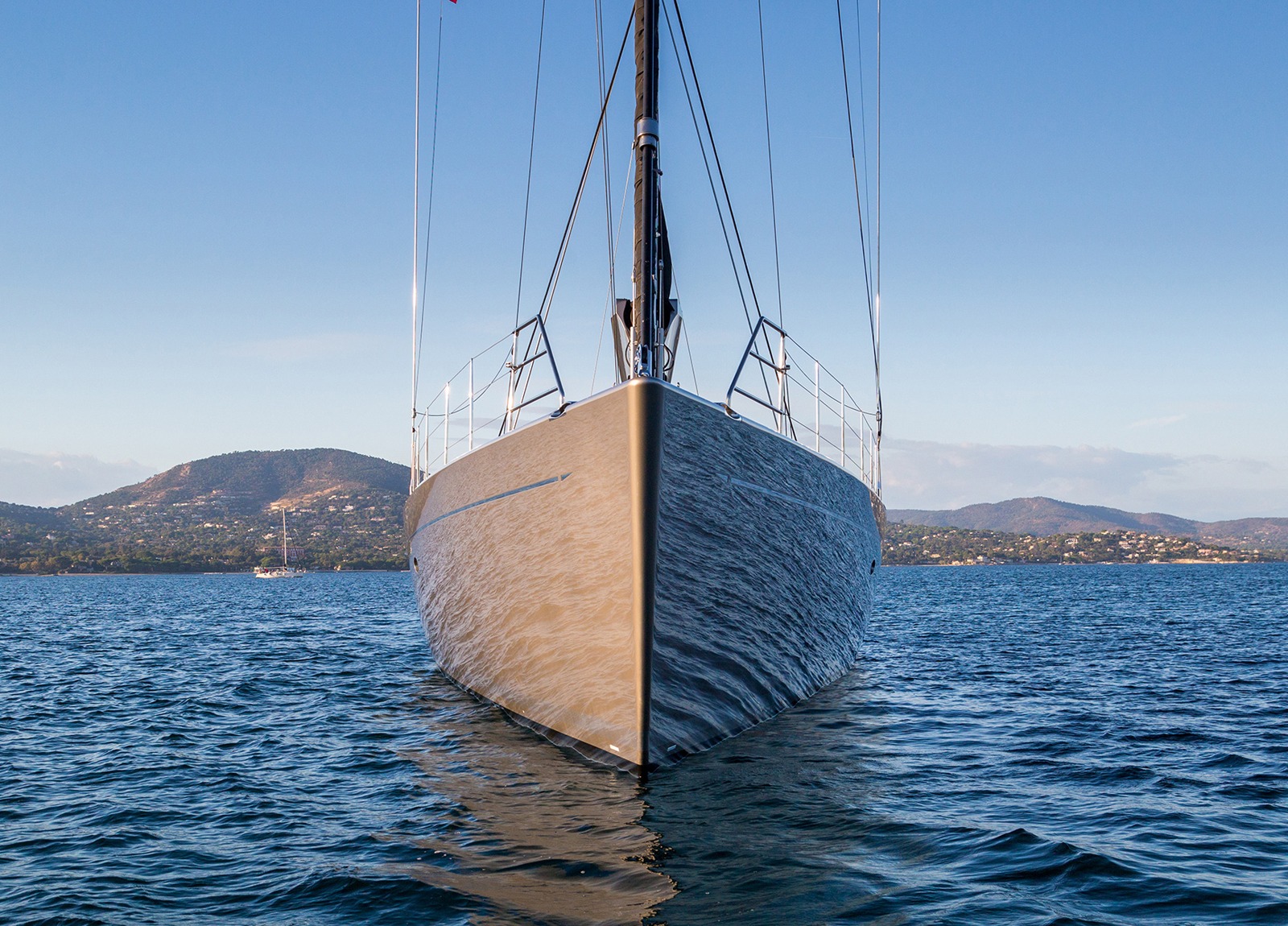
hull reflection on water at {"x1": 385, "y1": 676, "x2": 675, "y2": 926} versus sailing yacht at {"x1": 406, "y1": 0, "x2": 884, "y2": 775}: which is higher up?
sailing yacht at {"x1": 406, "y1": 0, "x2": 884, "y2": 775}

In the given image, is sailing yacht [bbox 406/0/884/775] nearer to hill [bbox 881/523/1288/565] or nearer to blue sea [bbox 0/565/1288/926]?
blue sea [bbox 0/565/1288/926]

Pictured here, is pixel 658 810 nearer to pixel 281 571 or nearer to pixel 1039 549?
pixel 281 571

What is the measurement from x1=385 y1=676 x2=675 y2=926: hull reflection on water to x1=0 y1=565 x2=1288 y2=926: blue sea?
0.02 metres

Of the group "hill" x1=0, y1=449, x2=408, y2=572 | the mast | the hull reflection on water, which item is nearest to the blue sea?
the hull reflection on water

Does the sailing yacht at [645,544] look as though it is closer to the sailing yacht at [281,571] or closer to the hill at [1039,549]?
the sailing yacht at [281,571]

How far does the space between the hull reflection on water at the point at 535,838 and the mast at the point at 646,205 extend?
2613 mm

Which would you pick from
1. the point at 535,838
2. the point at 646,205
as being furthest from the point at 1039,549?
the point at 535,838

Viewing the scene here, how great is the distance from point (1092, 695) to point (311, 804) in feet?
25.8

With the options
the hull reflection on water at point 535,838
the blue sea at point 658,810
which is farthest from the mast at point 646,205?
the blue sea at point 658,810

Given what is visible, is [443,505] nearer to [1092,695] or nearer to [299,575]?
[1092,695]

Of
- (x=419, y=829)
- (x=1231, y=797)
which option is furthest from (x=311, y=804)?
(x=1231, y=797)

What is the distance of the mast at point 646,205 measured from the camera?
587cm

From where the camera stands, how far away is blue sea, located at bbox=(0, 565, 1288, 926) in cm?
395

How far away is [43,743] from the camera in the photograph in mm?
7695
